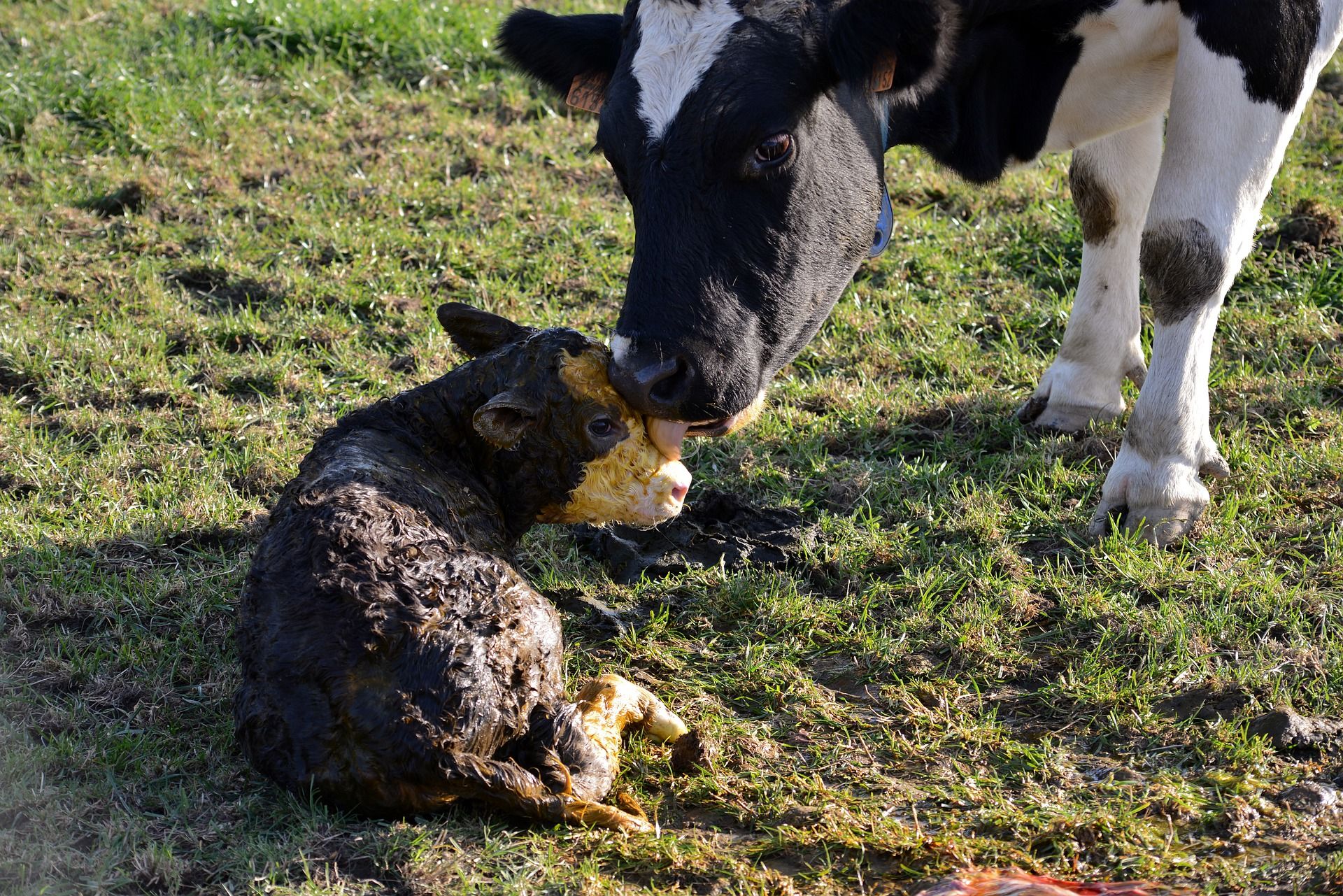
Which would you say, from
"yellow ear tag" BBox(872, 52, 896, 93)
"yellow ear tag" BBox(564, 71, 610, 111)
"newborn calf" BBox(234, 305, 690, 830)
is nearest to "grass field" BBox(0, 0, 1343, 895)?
"newborn calf" BBox(234, 305, 690, 830)

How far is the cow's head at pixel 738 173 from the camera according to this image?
4375mm

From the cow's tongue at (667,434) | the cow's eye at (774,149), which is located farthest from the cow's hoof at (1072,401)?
the cow's tongue at (667,434)

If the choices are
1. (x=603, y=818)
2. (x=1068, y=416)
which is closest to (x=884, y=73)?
(x=1068, y=416)

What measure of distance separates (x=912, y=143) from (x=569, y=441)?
2.13 metres

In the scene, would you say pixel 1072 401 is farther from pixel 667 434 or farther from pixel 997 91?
pixel 667 434

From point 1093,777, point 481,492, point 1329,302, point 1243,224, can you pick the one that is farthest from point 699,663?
point 1329,302

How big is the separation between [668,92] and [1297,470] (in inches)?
115

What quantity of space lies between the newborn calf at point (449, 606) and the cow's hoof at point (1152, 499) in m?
1.80

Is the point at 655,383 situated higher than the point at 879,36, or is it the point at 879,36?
the point at 879,36

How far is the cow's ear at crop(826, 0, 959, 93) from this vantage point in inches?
181

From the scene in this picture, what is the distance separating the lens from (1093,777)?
3859 mm

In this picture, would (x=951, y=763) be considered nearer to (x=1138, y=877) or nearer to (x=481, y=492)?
(x=1138, y=877)

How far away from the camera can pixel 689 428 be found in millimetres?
4480

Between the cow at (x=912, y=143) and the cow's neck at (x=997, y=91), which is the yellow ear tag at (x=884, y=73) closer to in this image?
the cow at (x=912, y=143)
